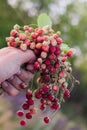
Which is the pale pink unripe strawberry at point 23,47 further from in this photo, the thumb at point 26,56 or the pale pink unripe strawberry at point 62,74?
the pale pink unripe strawberry at point 62,74

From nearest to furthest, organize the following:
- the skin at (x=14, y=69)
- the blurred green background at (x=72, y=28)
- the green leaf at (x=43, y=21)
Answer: the skin at (x=14, y=69) < the green leaf at (x=43, y=21) < the blurred green background at (x=72, y=28)

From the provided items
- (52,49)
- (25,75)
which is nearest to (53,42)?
(52,49)

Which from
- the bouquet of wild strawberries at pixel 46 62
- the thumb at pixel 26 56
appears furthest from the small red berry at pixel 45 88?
the thumb at pixel 26 56

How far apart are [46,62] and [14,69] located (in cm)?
11

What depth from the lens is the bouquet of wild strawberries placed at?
1.44 m

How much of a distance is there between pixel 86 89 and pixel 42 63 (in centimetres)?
701

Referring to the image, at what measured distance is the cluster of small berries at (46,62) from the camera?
1.44 m

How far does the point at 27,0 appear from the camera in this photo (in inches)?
311

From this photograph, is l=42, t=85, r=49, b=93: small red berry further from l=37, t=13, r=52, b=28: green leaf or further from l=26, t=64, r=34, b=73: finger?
l=37, t=13, r=52, b=28: green leaf

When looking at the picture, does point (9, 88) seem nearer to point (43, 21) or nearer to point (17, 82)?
point (17, 82)

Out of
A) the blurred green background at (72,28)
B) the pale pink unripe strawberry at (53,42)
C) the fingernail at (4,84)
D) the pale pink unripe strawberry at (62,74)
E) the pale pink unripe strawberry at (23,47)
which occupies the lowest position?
the pale pink unripe strawberry at (62,74)

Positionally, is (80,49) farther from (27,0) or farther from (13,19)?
(13,19)

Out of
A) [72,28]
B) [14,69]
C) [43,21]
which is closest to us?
[14,69]

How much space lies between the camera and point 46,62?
1449mm
